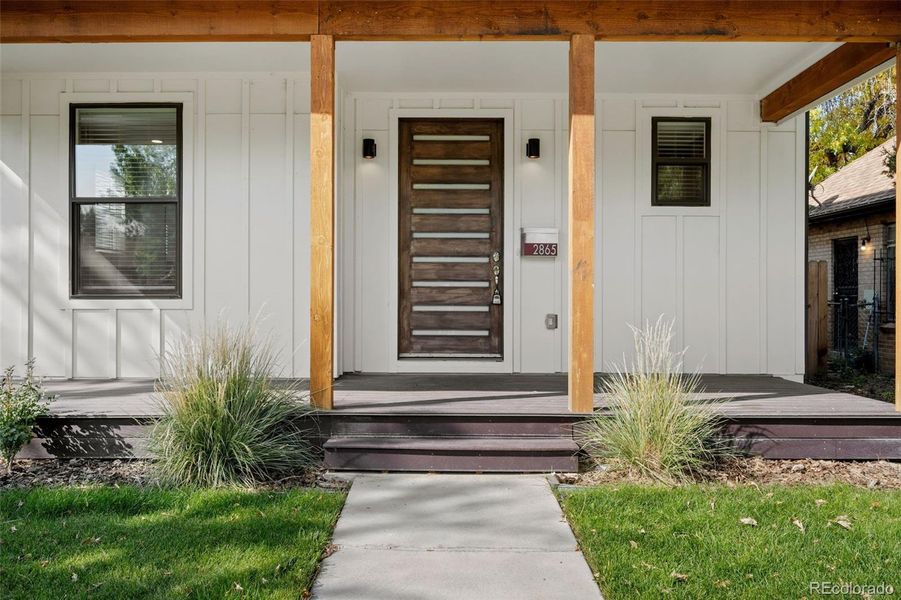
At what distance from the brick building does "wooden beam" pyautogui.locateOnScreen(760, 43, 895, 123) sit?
3.72 metres

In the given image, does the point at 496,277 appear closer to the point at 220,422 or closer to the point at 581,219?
the point at 581,219

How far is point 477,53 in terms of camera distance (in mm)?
4695

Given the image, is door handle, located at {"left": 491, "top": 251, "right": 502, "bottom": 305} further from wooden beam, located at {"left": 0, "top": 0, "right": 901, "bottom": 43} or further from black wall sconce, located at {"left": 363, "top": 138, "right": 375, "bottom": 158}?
Result: wooden beam, located at {"left": 0, "top": 0, "right": 901, "bottom": 43}

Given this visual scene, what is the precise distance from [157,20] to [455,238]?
289 cm

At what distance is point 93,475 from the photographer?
357 cm

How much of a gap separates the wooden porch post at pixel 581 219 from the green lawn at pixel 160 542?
1661 mm

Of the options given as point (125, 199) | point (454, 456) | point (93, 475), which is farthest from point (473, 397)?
point (125, 199)

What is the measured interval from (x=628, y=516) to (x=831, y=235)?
9.86m

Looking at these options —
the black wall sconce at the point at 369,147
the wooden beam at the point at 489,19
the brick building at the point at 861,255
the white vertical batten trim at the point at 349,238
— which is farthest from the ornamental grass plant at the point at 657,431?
the brick building at the point at 861,255

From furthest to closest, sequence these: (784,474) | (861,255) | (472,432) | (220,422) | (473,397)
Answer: (861,255), (473,397), (472,432), (784,474), (220,422)

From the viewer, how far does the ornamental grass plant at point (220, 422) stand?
130 inches

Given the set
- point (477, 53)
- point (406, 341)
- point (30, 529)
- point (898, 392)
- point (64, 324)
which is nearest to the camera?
point (30, 529)

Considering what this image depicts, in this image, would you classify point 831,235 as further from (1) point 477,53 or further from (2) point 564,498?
(2) point 564,498

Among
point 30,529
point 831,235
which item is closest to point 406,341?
point 30,529
